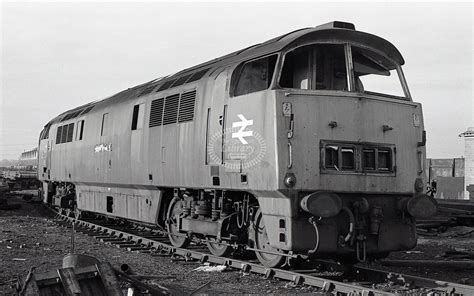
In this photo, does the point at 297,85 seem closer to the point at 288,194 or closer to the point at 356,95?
the point at 356,95

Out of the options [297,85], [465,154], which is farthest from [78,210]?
[465,154]

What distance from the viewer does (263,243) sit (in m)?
8.38

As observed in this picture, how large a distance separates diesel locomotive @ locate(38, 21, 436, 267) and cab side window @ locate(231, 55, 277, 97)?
0.02m

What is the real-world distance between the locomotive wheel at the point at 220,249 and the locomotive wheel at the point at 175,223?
37.9 inches

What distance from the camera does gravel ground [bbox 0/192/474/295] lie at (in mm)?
7512

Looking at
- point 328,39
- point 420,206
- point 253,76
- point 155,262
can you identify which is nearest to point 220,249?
point 155,262

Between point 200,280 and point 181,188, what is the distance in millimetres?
2701

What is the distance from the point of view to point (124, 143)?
520 inches

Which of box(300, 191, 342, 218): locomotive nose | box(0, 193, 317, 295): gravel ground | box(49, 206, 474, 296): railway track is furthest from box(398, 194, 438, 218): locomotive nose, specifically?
box(0, 193, 317, 295): gravel ground

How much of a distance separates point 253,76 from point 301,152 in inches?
69.8

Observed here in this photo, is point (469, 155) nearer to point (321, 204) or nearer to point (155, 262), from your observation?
point (155, 262)

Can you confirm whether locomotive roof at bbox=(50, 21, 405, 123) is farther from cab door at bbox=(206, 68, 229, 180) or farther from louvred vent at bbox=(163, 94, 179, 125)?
louvred vent at bbox=(163, 94, 179, 125)

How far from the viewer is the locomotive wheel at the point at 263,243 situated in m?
8.19

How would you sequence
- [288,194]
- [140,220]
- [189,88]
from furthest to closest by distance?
[140,220] → [189,88] → [288,194]
